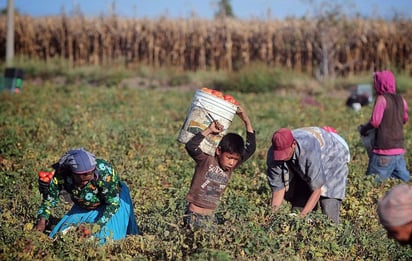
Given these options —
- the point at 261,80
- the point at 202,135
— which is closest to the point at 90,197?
the point at 202,135

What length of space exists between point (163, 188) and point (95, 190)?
2.22 meters

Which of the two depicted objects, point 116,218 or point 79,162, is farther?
point 116,218

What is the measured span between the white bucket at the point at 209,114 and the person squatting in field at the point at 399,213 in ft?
6.77

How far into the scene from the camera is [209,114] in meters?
5.87

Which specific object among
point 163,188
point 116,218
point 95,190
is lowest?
point 163,188

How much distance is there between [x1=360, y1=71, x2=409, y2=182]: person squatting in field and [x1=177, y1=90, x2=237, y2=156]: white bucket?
3074 millimetres

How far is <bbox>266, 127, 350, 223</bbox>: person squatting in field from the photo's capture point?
5855 mm

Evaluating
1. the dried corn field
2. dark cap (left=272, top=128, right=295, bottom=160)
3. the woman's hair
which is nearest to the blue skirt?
the woman's hair

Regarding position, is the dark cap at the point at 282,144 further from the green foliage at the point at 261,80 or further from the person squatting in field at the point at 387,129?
the green foliage at the point at 261,80

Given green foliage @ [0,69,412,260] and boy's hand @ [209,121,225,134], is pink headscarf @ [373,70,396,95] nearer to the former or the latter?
green foliage @ [0,69,412,260]

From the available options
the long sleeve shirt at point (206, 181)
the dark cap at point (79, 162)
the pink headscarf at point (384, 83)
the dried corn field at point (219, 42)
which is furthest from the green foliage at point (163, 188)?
the dried corn field at point (219, 42)

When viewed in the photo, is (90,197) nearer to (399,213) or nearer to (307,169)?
(307,169)

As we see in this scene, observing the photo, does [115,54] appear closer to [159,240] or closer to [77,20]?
[77,20]

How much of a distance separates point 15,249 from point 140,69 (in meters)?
21.3
